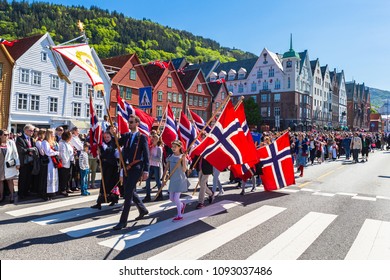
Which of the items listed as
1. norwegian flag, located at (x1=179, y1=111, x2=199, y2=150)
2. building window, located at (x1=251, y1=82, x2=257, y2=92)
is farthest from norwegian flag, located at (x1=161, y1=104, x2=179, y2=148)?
building window, located at (x1=251, y1=82, x2=257, y2=92)

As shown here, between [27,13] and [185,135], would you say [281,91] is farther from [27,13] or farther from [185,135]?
[27,13]

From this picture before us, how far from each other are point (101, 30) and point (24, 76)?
113764 mm

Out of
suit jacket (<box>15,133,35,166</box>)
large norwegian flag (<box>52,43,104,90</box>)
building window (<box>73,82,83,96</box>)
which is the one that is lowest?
suit jacket (<box>15,133,35,166</box>)

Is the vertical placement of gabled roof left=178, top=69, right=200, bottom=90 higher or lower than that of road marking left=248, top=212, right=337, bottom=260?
higher

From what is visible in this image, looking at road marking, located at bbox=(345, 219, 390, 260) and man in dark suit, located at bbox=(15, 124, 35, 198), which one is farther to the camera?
man in dark suit, located at bbox=(15, 124, 35, 198)

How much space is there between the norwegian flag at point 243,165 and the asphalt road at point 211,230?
729mm

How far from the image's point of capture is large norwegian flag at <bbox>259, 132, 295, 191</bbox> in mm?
10070

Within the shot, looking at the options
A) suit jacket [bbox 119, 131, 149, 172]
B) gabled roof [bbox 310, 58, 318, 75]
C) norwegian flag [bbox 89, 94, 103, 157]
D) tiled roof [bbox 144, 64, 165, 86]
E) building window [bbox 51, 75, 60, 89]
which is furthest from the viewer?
gabled roof [bbox 310, 58, 318, 75]

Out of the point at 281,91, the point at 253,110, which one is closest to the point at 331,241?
the point at 253,110

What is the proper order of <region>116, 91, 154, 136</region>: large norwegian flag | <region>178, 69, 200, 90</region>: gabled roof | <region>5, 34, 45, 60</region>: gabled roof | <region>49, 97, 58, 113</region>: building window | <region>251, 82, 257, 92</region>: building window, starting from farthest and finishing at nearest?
<region>251, 82, 257, 92</region>: building window < <region>178, 69, 200, 90</region>: gabled roof < <region>49, 97, 58, 113</region>: building window < <region>5, 34, 45, 60</region>: gabled roof < <region>116, 91, 154, 136</region>: large norwegian flag

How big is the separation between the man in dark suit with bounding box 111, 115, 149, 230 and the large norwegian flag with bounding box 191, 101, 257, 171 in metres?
1.59

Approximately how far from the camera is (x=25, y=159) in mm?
8461

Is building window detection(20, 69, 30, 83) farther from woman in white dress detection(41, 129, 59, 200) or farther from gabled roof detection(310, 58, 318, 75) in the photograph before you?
gabled roof detection(310, 58, 318, 75)

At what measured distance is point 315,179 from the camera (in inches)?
522
